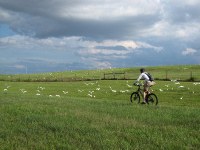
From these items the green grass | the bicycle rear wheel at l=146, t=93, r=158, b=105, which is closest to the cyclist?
the bicycle rear wheel at l=146, t=93, r=158, b=105

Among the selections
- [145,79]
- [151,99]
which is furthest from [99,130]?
[151,99]

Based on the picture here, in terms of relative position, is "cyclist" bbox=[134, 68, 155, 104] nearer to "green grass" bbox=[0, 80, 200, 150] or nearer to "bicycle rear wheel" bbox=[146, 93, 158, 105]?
"bicycle rear wheel" bbox=[146, 93, 158, 105]

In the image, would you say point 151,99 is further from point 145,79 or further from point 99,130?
point 99,130

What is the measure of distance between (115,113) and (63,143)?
7.82 m

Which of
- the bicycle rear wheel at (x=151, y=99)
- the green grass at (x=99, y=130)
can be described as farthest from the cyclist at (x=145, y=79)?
the green grass at (x=99, y=130)

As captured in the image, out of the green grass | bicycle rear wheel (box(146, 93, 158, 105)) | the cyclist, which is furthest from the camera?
bicycle rear wheel (box(146, 93, 158, 105))

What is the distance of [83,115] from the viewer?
19.1 meters

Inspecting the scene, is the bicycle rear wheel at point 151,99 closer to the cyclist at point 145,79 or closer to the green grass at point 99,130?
the cyclist at point 145,79

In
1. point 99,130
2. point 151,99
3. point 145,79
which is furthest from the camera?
point 151,99

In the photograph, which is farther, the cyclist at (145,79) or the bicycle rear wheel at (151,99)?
the bicycle rear wheel at (151,99)

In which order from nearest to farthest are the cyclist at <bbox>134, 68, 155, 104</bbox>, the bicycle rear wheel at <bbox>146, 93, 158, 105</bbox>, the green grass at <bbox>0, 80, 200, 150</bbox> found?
1. the green grass at <bbox>0, 80, 200, 150</bbox>
2. the cyclist at <bbox>134, 68, 155, 104</bbox>
3. the bicycle rear wheel at <bbox>146, 93, 158, 105</bbox>

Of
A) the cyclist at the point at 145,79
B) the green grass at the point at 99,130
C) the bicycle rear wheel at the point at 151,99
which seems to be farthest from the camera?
the bicycle rear wheel at the point at 151,99

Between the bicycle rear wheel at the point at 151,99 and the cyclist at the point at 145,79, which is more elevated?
the cyclist at the point at 145,79

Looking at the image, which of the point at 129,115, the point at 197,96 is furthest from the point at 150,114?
the point at 197,96
